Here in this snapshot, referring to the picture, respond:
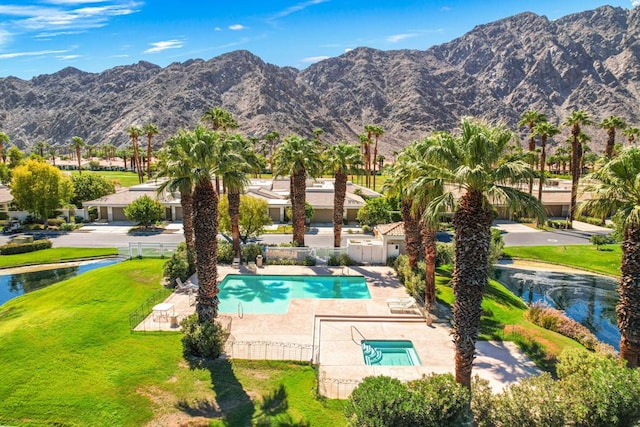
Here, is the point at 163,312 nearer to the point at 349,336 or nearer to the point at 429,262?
the point at 349,336

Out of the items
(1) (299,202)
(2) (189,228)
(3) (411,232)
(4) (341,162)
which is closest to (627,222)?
(3) (411,232)

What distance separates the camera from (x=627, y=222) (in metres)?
14.8

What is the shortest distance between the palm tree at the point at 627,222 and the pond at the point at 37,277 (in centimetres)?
3437

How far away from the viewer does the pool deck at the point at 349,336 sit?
60.1 ft

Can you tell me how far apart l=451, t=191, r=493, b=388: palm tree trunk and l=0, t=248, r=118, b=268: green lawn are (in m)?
34.5

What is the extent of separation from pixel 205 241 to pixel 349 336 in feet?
29.2

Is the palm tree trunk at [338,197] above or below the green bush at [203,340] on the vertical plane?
above

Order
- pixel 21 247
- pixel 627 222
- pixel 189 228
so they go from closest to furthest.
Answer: pixel 627 222 < pixel 189 228 < pixel 21 247

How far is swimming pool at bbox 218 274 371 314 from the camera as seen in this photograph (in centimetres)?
2599

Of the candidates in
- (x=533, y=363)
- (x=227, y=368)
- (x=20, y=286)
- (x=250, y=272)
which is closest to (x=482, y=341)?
(x=533, y=363)

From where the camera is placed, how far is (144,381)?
17.1m

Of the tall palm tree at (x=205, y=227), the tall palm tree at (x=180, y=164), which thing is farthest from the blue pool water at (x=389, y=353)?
the tall palm tree at (x=180, y=164)

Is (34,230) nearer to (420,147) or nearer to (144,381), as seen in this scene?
(144,381)

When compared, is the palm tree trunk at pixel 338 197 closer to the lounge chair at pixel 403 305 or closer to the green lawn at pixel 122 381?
the lounge chair at pixel 403 305
